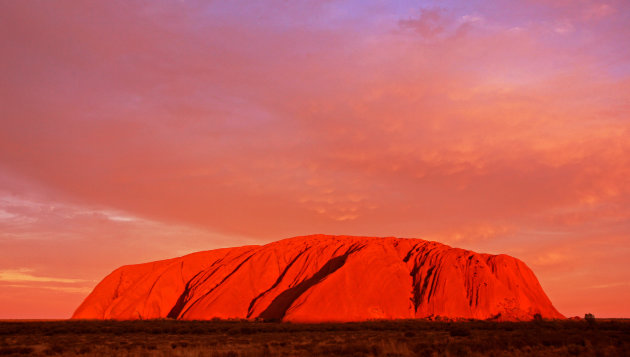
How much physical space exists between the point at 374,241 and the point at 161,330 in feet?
170

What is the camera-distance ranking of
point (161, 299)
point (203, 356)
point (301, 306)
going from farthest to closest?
point (161, 299), point (301, 306), point (203, 356)

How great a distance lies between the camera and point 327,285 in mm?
74562

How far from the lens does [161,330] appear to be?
48.1 m

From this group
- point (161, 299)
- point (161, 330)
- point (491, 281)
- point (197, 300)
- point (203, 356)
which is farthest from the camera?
point (161, 299)

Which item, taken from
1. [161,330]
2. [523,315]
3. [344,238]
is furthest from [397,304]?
[161,330]

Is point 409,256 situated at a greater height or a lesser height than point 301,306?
greater

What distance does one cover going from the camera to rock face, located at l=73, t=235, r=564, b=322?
7225 cm

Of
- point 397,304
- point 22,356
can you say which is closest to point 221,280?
point 397,304

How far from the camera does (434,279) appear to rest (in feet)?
253

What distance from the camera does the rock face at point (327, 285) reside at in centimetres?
7225

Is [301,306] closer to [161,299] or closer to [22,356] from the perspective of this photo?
[161,299]

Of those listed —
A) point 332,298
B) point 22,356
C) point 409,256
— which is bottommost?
point 22,356

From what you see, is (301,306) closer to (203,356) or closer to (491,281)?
(491,281)

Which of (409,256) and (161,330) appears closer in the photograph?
(161,330)
